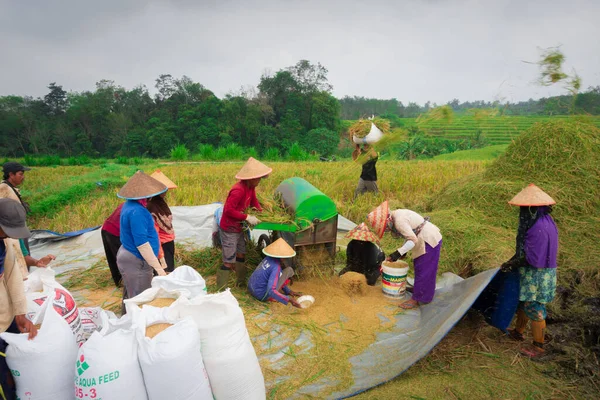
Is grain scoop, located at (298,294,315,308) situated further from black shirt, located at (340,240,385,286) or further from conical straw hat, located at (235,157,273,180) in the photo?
conical straw hat, located at (235,157,273,180)

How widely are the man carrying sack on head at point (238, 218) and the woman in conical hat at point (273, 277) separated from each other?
49 cm

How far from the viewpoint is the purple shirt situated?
3119 millimetres

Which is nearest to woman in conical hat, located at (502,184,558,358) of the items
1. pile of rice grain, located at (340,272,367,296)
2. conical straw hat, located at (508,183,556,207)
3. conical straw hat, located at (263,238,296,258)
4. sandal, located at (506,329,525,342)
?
conical straw hat, located at (508,183,556,207)

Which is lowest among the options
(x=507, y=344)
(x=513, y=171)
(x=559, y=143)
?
(x=507, y=344)

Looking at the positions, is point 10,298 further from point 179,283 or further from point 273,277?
point 273,277

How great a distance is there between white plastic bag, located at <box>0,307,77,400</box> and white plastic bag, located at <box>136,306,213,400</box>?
51cm

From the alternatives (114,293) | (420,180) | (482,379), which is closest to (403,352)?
(482,379)

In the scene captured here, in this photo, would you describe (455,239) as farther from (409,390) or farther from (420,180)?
(420,180)

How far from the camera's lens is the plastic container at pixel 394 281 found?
4.14 m

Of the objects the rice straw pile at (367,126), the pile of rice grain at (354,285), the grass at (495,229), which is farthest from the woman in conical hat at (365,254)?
the rice straw pile at (367,126)

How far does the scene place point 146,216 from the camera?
315cm

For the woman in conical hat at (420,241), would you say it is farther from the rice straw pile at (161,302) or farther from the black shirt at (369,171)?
the black shirt at (369,171)

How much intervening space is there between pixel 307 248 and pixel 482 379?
2.35 metres

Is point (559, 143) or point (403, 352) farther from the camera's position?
point (559, 143)
